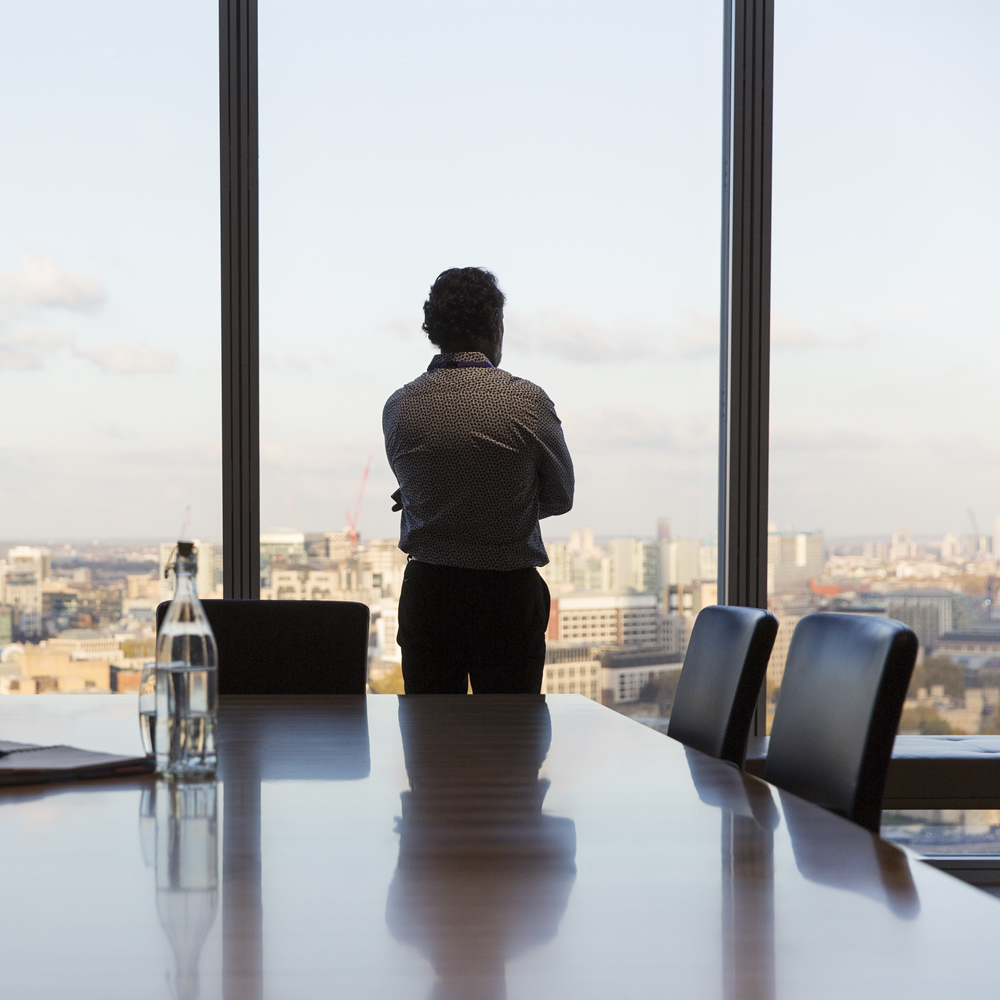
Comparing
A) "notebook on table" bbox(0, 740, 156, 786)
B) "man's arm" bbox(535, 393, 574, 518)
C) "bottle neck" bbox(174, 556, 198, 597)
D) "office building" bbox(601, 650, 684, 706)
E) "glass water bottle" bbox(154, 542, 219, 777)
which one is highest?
"man's arm" bbox(535, 393, 574, 518)

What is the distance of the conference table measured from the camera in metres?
0.71

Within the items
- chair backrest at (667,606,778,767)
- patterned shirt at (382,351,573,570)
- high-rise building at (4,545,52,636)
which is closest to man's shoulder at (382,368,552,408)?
patterned shirt at (382,351,573,570)

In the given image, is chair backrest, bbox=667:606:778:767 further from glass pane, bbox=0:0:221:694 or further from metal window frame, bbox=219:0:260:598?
glass pane, bbox=0:0:221:694

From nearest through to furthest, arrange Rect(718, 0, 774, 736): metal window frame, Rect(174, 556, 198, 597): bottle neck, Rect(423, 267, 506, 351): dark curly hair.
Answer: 1. Rect(174, 556, 198, 597): bottle neck
2. Rect(423, 267, 506, 351): dark curly hair
3. Rect(718, 0, 774, 736): metal window frame

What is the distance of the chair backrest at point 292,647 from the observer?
95.3 inches

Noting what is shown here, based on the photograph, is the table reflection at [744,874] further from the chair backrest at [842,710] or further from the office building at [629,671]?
the office building at [629,671]

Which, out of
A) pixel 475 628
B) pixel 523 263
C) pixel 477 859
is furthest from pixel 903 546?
pixel 477 859

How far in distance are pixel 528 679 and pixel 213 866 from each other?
1.67 meters

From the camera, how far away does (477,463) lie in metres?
2.50

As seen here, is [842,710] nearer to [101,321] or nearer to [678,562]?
[678,562]

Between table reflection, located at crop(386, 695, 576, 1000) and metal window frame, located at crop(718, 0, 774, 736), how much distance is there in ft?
7.67

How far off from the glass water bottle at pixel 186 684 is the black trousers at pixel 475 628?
1.23 metres

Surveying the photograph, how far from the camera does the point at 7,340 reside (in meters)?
3.67

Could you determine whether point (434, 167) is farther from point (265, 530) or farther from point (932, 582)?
point (932, 582)
